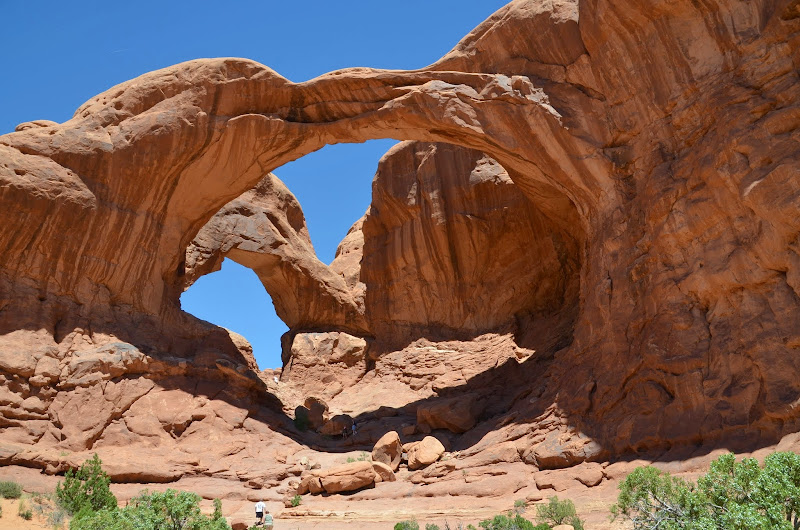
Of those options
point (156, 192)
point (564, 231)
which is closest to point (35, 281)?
→ point (156, 192)

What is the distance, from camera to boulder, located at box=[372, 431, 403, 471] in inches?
776

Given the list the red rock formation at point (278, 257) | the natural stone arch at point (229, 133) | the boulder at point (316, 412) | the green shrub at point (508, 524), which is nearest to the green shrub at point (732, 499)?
the green shrub at point (508, 524)

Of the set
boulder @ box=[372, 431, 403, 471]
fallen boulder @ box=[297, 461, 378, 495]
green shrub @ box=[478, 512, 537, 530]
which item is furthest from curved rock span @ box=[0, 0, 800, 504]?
green shrub @ box=[478, 512, 537, 530]

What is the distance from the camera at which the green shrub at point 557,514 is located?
1357 cm

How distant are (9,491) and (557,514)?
38.1ft

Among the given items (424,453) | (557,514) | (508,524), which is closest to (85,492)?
(424,453)

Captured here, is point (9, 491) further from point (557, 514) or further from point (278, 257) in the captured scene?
point (278, 257)

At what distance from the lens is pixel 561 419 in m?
18.3

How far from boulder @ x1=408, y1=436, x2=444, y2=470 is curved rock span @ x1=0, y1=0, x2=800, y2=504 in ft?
4.18

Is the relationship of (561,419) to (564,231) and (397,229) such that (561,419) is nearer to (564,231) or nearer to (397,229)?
(564,231)

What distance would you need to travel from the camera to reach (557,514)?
13727mm

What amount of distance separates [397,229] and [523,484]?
16.5m

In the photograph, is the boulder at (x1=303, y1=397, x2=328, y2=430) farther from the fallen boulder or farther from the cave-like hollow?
the fallen boulder

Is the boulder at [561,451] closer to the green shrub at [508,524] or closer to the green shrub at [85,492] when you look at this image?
the green shrub at [508,524]
